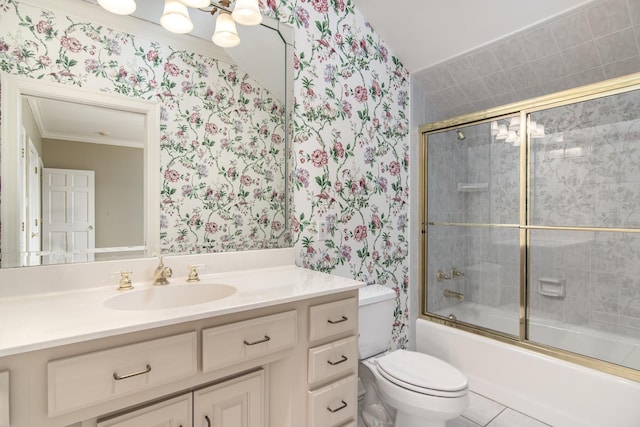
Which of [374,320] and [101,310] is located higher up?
[101,310]

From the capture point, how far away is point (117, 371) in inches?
32.5

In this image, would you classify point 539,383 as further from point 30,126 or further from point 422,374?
point 30,126

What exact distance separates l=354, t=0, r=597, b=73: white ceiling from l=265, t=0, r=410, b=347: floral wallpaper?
0.08 metres

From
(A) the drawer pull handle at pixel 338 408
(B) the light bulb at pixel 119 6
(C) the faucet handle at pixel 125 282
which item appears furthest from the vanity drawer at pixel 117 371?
(B) the light bulb at pixel 119 6

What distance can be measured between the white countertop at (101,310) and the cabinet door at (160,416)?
235 mm

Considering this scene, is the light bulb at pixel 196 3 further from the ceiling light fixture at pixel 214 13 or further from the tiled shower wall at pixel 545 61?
the tiled shower wall at pixel 545 61

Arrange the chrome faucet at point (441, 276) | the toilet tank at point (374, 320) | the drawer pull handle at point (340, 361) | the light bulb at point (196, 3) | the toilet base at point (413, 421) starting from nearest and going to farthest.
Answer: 1. the drawer pull handle at point (340, 361)
2. the light bulb at point (196, 3)
3. the toilet base at point (413, 421)
4. the toilet tank at point (374, 320)
5. the chrome faucet at point (441, 276)

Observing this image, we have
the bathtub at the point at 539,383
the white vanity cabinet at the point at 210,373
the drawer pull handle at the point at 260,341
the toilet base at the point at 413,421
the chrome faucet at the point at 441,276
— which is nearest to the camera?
the white vanity cabinet at the point at 210,373

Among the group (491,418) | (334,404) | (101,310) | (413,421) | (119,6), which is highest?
(119,6)

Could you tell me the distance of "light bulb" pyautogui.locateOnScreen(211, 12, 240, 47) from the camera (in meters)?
1.49

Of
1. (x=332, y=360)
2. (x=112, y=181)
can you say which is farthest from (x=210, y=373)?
(x=112, y=181)

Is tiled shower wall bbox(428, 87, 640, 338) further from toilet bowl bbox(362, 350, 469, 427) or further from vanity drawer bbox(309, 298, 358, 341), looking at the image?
vanity drawer bbox(309, 298, 358, 341)

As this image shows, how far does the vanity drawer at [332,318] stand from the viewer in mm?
1202

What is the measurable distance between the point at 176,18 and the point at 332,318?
136cm
